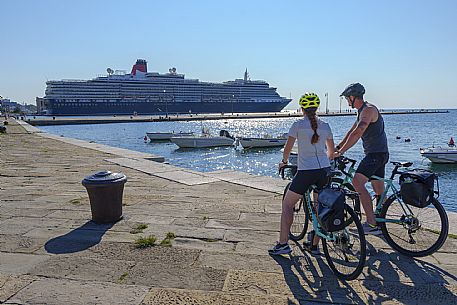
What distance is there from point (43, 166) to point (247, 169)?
514 inches

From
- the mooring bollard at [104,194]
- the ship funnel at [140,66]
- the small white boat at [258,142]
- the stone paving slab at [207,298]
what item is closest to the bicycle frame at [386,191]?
the stone paving slab at [207,298]

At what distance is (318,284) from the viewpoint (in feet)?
9.62

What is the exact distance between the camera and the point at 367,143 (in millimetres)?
3922

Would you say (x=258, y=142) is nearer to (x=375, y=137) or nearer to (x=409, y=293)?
(x=375, y=137)

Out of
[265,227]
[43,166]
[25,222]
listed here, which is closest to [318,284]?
[265,227]

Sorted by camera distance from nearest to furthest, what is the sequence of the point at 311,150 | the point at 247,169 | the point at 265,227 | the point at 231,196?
1. the point at 311,150
2. the point at 265,227
3. the point at 231,196
4. the point at 247,169

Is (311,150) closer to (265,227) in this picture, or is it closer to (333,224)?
(333,224)

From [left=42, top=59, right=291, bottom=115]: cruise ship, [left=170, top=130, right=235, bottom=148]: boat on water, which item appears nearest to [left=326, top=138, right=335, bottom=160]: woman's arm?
[left=170, top=130, right=235, bottom=148]: boat on water

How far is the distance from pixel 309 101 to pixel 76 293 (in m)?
2.28

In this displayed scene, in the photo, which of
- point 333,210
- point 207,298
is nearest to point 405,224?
point 333,210

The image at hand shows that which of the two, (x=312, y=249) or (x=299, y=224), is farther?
(x=299, y=224)

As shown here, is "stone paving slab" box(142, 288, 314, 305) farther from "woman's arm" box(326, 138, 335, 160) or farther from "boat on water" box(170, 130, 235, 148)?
"boat on water" box(170, 130, 235, 148)

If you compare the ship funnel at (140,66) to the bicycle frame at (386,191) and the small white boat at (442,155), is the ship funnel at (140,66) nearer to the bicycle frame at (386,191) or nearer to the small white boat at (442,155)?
the small white boat at (442,155)

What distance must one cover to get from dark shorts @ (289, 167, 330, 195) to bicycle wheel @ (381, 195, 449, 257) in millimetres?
812
